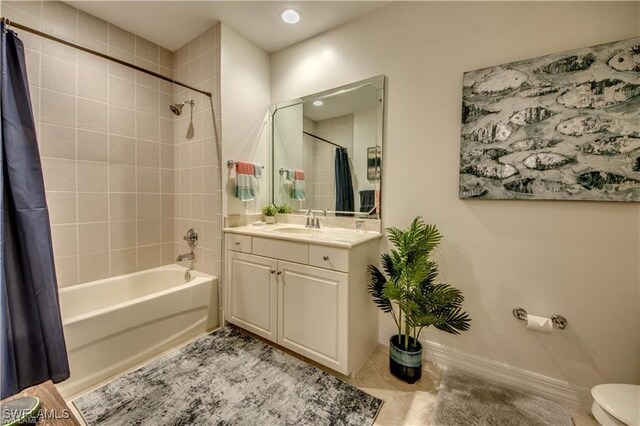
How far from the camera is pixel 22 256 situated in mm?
1290

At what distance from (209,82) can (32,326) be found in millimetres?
2004

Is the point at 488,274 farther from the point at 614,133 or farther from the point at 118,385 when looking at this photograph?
the point at 118,385

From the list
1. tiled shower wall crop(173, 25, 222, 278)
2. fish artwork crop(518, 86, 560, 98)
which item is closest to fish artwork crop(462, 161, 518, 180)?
fish artwork crop(518, 86, 560, 98)

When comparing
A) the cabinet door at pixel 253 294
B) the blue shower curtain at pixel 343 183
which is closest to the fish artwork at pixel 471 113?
the blue shower curtain at pixel 343 183

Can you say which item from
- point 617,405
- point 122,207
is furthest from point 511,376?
point 122,207

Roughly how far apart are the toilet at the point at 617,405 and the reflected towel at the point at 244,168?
2.49 metres

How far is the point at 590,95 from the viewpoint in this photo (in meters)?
1.36

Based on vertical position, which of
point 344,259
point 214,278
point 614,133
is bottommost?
point 214,278

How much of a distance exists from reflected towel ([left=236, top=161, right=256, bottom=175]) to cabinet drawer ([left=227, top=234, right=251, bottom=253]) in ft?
1.84

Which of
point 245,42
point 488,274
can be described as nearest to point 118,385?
point 488,274

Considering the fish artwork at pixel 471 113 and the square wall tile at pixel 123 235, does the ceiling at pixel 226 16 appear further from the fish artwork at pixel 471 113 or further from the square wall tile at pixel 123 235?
the square wall tile at pixel 123 235

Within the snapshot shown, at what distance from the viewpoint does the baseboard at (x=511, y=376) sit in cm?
146

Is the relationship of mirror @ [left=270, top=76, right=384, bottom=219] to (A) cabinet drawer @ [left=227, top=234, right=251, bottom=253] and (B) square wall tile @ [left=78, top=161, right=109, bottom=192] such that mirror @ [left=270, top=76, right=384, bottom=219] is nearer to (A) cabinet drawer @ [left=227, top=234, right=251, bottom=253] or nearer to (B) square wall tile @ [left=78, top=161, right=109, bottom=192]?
(A) cabinet drawer @ [left=227, top=234, right=251, bottom=253]

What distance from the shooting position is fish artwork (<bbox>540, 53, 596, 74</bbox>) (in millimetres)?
1370
